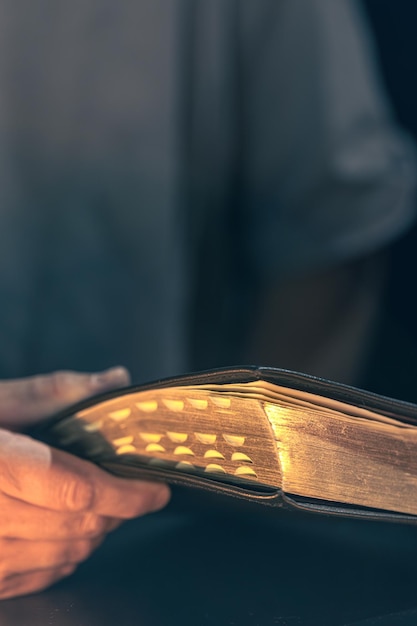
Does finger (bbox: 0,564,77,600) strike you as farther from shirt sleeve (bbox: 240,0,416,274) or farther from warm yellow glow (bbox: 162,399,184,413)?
shirt sleeve (bbox: 240,0,416,274)

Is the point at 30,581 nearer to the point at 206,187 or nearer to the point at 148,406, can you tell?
the point at 148,406

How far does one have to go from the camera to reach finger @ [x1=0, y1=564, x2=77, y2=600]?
265 millimetres

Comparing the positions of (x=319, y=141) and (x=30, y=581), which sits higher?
(x=319, y=141)

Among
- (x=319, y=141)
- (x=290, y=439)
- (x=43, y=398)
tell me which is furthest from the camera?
(x=319, y=141)

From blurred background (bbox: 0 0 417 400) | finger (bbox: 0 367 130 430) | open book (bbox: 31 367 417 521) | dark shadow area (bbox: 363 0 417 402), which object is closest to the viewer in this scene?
open book (bbox: 31 367 417 521)

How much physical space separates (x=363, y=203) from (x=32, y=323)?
14.6 inches

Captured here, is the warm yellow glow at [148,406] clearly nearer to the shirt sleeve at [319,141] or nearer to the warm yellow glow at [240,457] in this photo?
the warm yellow glow at [240,457]

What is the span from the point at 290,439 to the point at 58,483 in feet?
0.30

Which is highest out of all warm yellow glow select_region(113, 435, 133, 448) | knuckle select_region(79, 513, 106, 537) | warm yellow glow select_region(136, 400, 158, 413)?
warm yellow glow select_region(136, 400, 158, 413)

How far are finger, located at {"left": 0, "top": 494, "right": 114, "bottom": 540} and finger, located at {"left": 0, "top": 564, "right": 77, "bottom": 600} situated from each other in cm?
1

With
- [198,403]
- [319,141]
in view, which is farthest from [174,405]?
[319,141]

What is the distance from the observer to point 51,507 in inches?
10.7

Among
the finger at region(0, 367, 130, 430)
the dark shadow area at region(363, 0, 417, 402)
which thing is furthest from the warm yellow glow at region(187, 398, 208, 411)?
the dark shadow area at region(363, 0, 417, 402)

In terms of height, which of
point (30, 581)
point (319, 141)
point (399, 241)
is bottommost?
point (30, 581)
